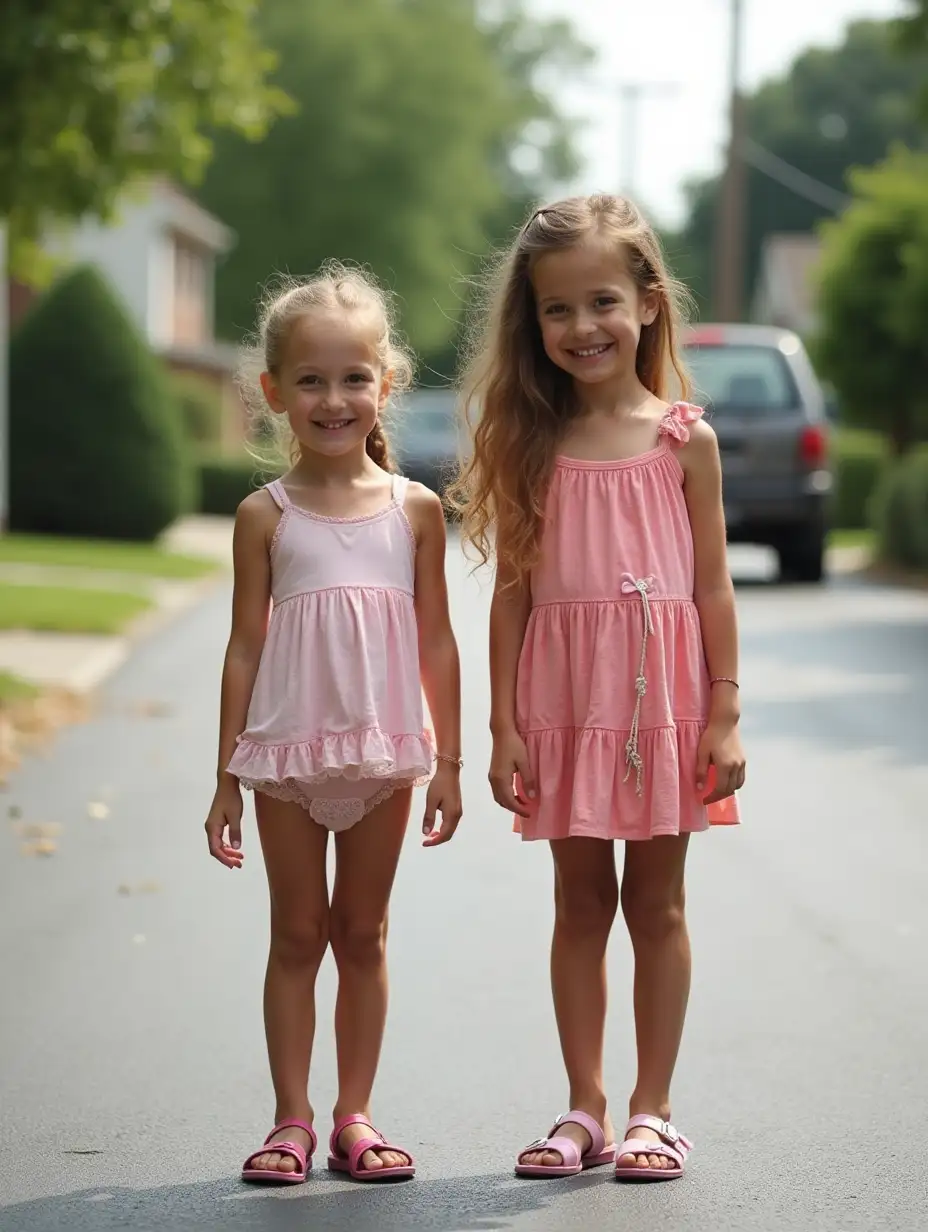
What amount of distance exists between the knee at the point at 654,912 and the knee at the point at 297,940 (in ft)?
1.92

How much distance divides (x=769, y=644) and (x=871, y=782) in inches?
224

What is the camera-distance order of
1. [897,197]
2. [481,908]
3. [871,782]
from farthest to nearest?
[897,197]
[871,782]
[481,908]

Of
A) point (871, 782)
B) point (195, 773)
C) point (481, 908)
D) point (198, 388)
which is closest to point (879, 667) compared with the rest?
point (871, 782)

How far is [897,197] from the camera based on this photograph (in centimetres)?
2717

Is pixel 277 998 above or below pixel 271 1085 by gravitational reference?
above

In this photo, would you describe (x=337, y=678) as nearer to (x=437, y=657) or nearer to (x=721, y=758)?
(x=437, y=657)

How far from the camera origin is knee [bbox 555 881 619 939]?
4555mm

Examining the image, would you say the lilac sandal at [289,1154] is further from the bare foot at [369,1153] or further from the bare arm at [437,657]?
the bare arm at [437,657]

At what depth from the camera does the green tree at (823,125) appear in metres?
80.7

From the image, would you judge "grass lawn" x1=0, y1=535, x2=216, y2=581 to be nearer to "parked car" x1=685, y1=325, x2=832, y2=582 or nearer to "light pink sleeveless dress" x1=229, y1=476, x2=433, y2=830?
"parked car" x1=685, y1=325, x2=832, y2=582

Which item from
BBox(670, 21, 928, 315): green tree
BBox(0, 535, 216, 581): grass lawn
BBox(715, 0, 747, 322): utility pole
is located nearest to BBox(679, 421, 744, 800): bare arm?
BBox(0, 535, 216, 581): grass lawn

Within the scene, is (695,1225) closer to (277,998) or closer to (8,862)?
(277,998)

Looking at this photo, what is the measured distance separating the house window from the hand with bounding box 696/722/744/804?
49918 mm

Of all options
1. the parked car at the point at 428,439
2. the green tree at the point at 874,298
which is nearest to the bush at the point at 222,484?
the parked car at the point at 428,439
